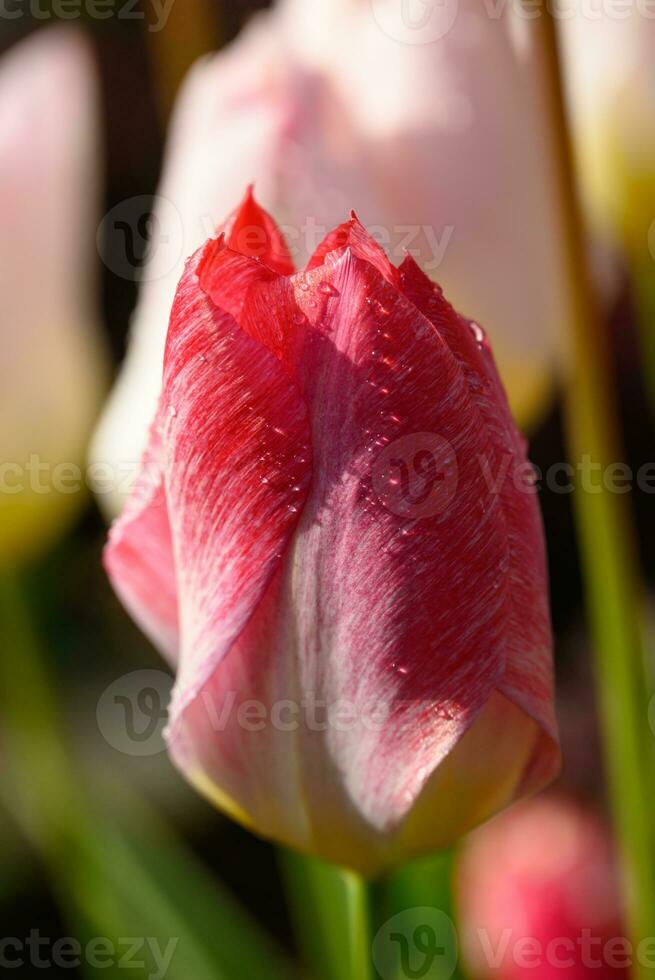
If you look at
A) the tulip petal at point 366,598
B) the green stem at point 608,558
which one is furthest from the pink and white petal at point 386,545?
the green stem at point 608,558

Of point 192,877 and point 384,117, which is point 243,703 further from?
point 192,877

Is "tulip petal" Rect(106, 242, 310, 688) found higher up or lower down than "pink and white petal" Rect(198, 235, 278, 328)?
lower down

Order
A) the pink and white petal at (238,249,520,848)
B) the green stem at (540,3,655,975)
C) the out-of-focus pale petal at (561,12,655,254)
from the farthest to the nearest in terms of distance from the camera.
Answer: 1. the out-of-focus pale petal at (561,12,655,254)
2. the green stem at (540,3,655,975)
3. the pink and white petal at (238,249,520,848)

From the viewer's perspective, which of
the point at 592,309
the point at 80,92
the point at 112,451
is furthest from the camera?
the point at 80,92

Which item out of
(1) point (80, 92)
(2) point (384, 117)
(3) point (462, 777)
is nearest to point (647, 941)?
(3) point (462, 777)

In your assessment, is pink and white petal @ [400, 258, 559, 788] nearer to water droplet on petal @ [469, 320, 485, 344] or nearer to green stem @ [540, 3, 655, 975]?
water droplet on petal @ [469, 320, 485, 344]

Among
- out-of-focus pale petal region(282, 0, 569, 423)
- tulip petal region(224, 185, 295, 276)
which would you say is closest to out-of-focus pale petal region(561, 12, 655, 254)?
out-of-focus pale petal region(282, 0, 569, 423)

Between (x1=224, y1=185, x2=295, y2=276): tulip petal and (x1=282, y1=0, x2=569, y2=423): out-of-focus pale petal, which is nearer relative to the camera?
(x1=224, y1=185, x2=295, y2=276): tulip petal
